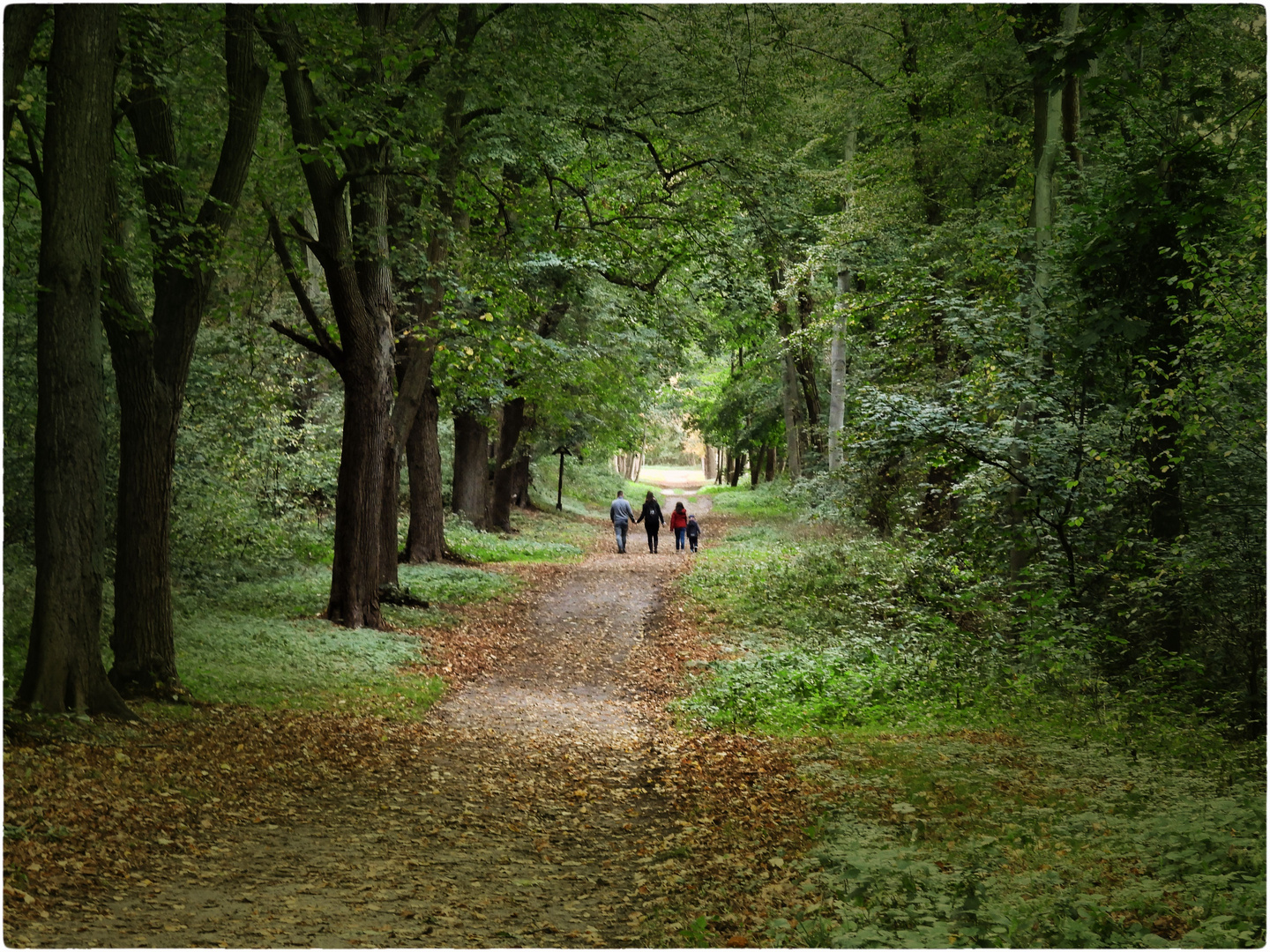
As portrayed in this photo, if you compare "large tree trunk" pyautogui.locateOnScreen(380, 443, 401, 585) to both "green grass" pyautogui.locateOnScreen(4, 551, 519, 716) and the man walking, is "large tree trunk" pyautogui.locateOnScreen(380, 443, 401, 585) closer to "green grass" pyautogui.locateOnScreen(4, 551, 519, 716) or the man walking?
"green grass" pyautogui.locateOnScreen(4, 551, 519, 716)

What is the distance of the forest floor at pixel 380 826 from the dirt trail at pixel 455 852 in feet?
0.06

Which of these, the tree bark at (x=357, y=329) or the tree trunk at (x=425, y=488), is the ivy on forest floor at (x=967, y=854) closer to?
the tree bark at (x=357, y=329)

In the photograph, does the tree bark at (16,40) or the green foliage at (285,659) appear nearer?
the tree bark at (16,40)

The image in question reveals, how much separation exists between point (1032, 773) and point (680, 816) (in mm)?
2534

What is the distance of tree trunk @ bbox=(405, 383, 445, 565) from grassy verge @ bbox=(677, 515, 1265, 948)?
799 cm

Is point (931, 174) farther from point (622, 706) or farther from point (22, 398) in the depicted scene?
point (22, 398)

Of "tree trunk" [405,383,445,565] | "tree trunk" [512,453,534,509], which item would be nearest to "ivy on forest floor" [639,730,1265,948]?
"tree trunk" [405,383,445,565]

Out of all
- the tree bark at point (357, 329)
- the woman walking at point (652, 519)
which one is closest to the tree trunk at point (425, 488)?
the tree bark at point (357, 329)

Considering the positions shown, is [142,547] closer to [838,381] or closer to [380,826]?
[380,826]

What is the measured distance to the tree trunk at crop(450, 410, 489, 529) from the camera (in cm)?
2497

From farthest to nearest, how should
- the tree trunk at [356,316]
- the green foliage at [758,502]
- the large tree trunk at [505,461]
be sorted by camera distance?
1. the green foliage at [758,502]
2. the large tree trunk at [505,461]
3. the tree trunk at [356,316]

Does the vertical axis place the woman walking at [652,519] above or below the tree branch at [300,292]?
below

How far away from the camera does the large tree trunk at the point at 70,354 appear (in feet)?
24.9

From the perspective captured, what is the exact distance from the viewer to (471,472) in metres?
25.6
